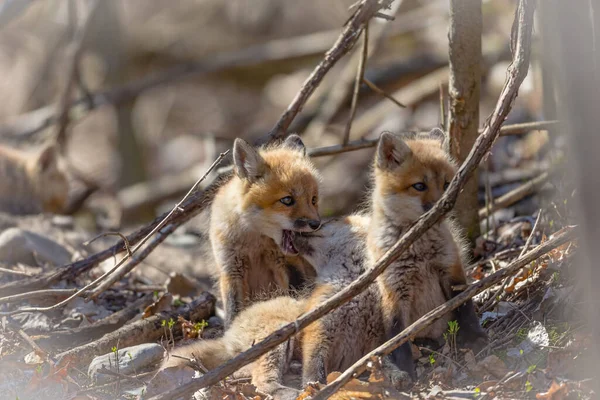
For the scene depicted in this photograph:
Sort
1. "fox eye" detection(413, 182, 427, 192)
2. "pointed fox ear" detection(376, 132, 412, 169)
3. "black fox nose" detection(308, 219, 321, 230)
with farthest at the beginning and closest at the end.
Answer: "black fox nose" detection(308, 219, 321, 230) < "pointed fox ear" detection(376, 132, 412, 169) < "fox eye" detection(413, 182, 427, 192)

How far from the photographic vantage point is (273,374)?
16.5 feet

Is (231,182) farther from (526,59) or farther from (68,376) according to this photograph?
(526,59)

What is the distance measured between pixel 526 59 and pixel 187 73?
1234cm

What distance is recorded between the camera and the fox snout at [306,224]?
5879mm

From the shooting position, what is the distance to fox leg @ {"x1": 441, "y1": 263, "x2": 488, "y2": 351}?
511 centimetres

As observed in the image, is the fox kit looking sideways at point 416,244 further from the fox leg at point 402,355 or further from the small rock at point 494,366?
the small rock at point 494,366

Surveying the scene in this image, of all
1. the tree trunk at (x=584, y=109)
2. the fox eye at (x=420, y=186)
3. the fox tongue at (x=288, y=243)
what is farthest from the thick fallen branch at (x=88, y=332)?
Result: the tree trunk at (x=584, y=109)

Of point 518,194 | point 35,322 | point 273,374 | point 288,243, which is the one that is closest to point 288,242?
point 288,243

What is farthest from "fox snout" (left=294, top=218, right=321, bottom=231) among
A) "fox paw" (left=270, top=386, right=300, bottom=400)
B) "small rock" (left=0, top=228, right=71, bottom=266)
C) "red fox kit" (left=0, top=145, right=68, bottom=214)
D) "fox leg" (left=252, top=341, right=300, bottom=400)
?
"red fox kit" (left=0, top=145, right=68, bottom=214)

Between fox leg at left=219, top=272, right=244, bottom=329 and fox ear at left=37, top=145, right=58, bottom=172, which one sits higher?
fox ear at left=37, top=145, right=58, bottom=172

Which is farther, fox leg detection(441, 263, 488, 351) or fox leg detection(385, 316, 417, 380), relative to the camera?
fox leg detection(441, 263, 488, 351)

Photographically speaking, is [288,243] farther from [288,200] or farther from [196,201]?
[196,201]

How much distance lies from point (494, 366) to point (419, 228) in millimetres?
1105

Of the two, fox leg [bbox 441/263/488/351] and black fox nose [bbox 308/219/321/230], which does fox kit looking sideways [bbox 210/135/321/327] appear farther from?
fox leg [bbox 441/263/488/351]
